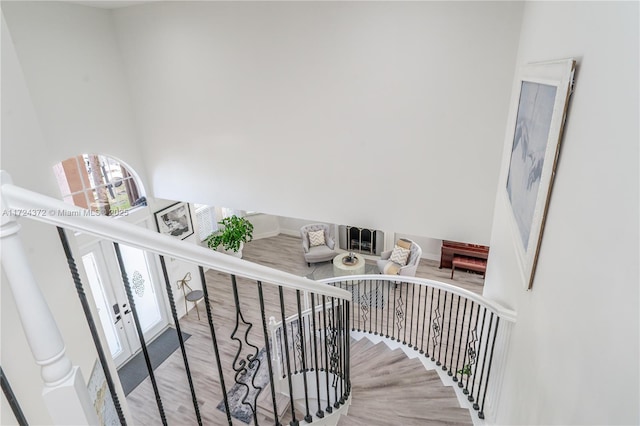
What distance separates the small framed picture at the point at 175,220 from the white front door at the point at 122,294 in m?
0.63

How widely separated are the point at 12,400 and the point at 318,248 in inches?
320

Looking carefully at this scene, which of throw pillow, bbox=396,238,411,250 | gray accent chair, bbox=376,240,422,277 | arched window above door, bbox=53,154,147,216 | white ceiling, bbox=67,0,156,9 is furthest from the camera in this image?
throw pillow, bbox=396,238,411,250

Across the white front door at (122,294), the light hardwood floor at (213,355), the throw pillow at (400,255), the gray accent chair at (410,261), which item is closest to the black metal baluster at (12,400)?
the light hardwood floor at (213,355)

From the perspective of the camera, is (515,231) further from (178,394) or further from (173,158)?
(178,394)

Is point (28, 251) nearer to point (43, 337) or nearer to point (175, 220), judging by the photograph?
point (43, 337)

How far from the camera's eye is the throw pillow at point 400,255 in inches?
317

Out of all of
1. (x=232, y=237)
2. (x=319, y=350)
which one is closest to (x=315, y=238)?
(x=232, y=237)

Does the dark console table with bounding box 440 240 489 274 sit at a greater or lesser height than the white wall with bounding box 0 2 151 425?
lesser

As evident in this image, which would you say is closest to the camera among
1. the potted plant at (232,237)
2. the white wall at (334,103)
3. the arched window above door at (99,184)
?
the white wall at (334,103)

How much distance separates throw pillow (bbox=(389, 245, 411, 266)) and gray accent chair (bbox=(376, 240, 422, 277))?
3.5 inches

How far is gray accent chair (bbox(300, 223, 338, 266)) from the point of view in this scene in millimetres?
8844

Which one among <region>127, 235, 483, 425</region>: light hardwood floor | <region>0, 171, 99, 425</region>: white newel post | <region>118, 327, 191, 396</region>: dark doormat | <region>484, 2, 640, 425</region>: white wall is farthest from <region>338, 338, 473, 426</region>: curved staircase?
<region>118, 327, 191, 396</region>: dark doormat

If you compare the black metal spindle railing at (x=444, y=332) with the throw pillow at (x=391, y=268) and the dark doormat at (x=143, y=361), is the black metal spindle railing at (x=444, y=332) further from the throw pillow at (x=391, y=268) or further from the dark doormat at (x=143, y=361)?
the dark doormat at (x=143, y=361)

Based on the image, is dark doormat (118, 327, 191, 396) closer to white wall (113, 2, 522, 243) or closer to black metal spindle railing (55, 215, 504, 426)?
black metal spindle railing (55, 215, 504, 426)
